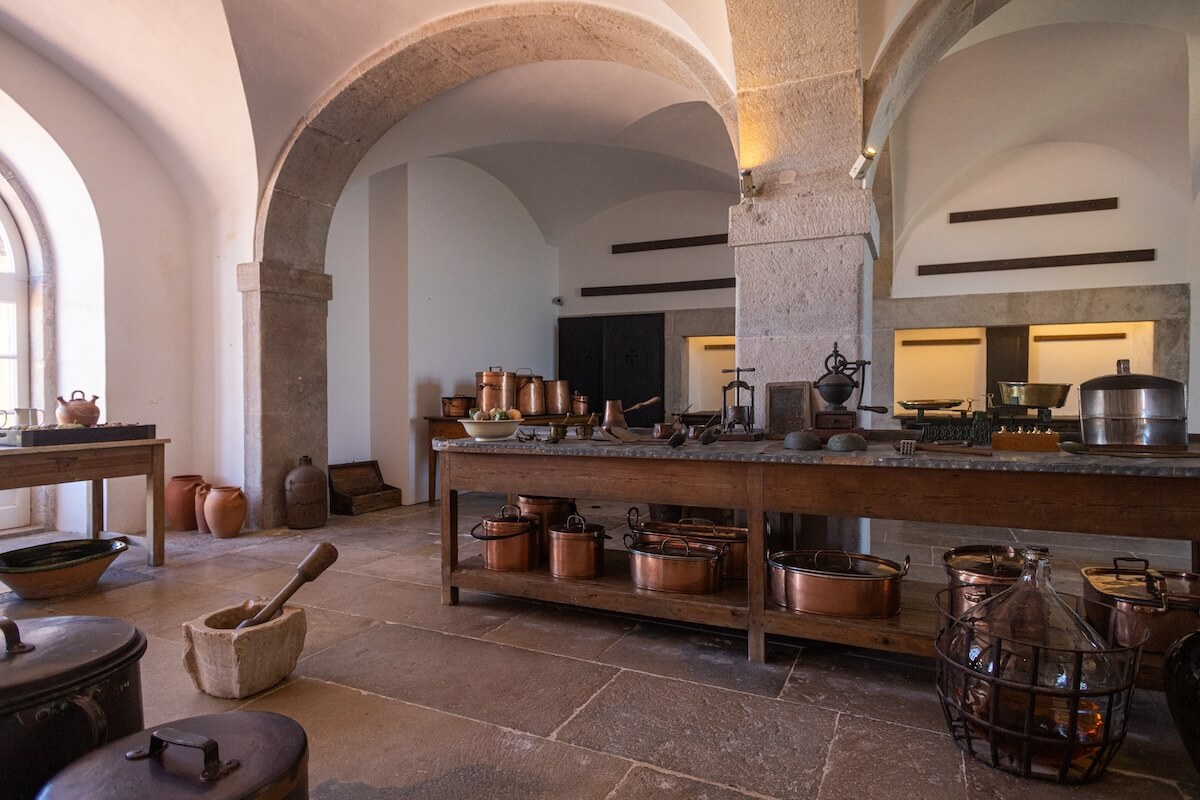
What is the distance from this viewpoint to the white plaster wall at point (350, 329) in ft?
22.5

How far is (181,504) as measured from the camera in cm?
579

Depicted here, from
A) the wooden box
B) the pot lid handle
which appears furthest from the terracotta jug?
the pot lid handle

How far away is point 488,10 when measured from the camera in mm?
4727

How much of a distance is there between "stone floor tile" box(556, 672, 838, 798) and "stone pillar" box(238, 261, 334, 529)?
436cm

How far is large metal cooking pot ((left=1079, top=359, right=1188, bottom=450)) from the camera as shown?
104 inches

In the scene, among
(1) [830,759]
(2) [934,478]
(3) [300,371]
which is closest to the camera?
(1) [830,759]

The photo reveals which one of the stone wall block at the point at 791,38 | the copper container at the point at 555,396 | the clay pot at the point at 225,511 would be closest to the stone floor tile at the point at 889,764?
the stone wall block at the point at 791,38

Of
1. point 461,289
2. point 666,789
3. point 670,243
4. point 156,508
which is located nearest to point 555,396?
point 461,289

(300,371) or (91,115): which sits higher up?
(91,115)

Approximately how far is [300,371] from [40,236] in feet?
7.84

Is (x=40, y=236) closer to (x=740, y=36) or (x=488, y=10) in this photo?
(x=488, y=10)

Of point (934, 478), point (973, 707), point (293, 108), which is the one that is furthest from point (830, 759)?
point (293, 108)

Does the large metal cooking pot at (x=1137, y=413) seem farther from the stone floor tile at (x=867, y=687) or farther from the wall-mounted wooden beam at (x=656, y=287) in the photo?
the wall-mounted wooden beam at (x=656, y=287)

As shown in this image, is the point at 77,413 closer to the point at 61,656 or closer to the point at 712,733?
the point at 61,656
